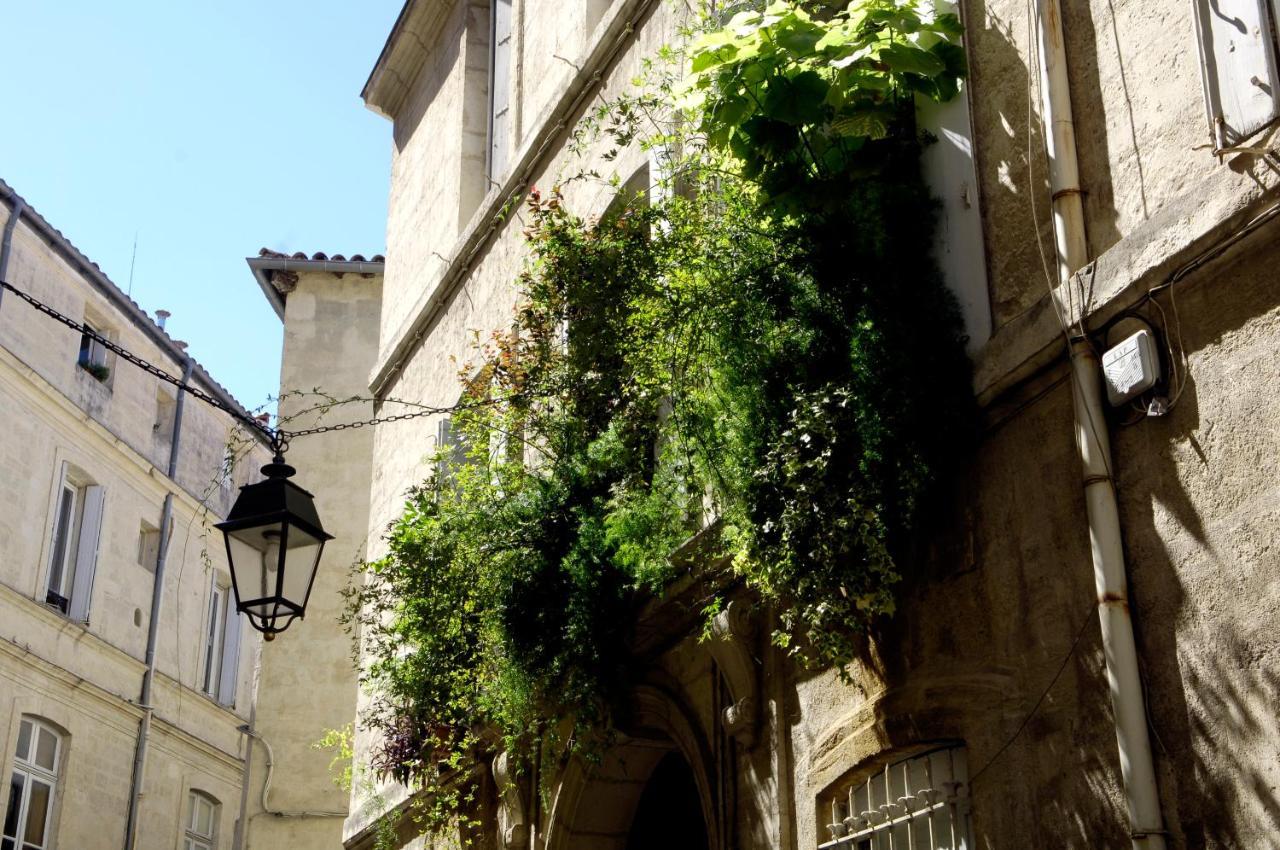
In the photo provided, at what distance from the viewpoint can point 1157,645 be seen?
479 cm

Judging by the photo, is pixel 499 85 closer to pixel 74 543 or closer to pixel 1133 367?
pixel 1133 367

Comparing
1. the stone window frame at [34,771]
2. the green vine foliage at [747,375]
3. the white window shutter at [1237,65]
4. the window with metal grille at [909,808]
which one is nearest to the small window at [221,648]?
the stone window frame at [34,771]

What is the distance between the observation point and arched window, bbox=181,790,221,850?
21.0 m

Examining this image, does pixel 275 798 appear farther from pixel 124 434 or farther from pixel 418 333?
pixel 418 333

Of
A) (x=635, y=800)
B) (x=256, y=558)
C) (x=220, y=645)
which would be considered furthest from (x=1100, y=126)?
(x=220, y=645)

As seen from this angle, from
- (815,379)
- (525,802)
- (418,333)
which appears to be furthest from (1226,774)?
(418,333)

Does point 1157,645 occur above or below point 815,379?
below

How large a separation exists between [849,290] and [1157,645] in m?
1.87

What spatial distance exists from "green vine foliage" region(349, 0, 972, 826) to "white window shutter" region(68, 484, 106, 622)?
459 inches

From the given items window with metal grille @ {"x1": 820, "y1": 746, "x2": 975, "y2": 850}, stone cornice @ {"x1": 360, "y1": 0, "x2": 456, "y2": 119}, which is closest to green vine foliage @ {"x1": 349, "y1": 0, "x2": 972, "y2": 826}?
window with metal grille @ {"x1": 820, "y1": 746, "x2": 975, "y2": 850}

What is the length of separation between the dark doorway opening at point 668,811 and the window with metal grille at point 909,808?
2806 mm

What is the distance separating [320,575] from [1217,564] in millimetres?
17823

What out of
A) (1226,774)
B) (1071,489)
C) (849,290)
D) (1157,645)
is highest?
(849,290)

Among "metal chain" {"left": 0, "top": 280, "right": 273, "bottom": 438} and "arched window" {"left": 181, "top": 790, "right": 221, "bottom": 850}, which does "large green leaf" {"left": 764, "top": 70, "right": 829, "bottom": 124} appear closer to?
"metal chain" {"left": 0, "top": 280, "right": 273, "bottom": 438}
